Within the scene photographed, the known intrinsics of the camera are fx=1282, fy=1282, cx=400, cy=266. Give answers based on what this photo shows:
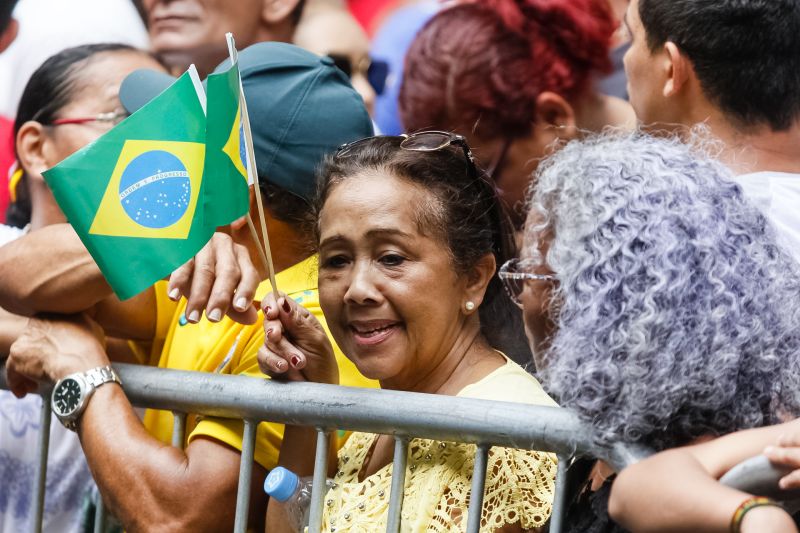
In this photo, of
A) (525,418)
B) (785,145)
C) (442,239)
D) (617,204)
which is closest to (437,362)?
(442,239)

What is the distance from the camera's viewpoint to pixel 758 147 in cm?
284

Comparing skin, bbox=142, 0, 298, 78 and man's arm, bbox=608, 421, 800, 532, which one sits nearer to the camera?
man's arm, bbox=608, 421, 800, 532

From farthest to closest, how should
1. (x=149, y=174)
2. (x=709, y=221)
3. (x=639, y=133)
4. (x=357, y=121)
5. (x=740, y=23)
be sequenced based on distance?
(x=357, y=121) < (x=740, y=23) < (x=149, y=174) < (x=639, y=133) < (x=709, y=221)

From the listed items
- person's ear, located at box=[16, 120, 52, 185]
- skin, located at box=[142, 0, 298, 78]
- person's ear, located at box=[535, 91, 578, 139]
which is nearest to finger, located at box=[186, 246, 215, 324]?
person's ear, located at box=[535, 91, 578, 139]

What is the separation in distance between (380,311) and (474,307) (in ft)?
0.74

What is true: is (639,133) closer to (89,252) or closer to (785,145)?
(785,145)

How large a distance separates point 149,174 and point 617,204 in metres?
0.97

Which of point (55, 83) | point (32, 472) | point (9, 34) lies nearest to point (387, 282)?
point (32, 472)

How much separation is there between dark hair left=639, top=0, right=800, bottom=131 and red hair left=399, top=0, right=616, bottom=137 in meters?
1.02

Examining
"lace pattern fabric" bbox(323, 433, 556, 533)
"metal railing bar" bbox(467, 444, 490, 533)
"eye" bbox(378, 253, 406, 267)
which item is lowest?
"lace pattern fabric" bbox(323, 433, 556, 533)

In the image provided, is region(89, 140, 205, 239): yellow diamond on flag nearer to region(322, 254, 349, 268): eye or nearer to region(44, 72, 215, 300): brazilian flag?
region(44, 72, 215, 300): brazilian flag

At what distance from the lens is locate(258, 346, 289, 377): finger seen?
2.45 meters

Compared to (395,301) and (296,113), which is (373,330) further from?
(296,113)

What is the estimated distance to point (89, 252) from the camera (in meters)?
2.57
